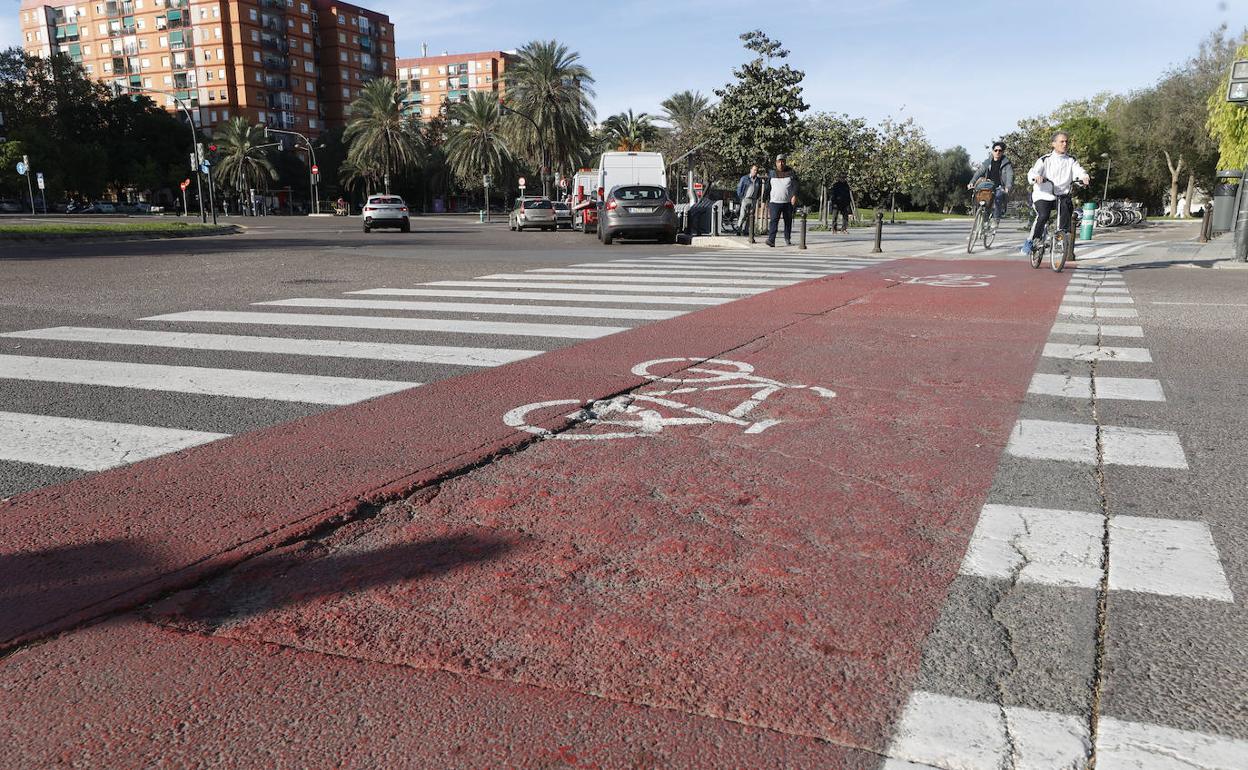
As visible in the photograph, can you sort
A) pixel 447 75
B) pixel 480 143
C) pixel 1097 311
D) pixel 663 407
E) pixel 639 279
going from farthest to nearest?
pixel 447 75 < pixel 480 143 < pixel 639 279 < pixel 1097 311 < pixel 663 407

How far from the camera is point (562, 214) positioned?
3881cm

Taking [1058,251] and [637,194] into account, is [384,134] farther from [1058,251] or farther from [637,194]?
[1058,251]

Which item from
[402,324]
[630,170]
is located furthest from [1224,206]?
[402,324]

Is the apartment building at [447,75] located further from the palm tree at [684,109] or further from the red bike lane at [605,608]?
the red bike lane at [605,608]

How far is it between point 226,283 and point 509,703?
37.7ft

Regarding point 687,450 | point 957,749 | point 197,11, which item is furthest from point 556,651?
point 197,11

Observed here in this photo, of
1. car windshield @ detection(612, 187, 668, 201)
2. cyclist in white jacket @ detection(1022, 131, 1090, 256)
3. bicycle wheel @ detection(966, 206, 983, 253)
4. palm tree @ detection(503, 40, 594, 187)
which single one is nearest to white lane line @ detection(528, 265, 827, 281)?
cyclist in white jacket @ detection(1022, 131, 1090, 256)

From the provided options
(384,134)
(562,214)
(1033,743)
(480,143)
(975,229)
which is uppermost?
(384,134)

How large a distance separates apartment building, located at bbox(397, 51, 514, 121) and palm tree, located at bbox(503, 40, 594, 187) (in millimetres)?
81904

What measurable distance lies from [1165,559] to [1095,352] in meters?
4.25

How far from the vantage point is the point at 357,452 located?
13.7 feet

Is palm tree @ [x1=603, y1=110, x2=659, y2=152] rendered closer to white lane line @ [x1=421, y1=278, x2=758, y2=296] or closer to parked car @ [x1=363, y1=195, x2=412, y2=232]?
parked car @ [x1=363, y1=195, x2=412, y2=232]

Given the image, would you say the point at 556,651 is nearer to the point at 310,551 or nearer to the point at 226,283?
the point at 310,551

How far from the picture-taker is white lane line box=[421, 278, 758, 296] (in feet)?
35.3
